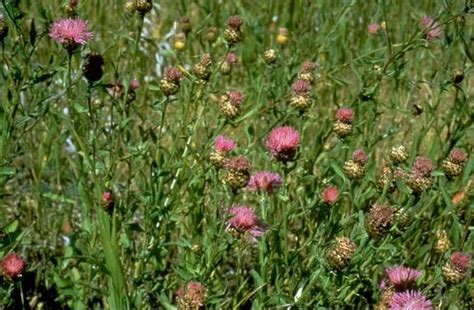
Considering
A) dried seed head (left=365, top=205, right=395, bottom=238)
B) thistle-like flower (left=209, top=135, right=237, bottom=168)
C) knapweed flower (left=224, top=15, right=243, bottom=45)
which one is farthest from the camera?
knapweed flower (left=224, top=15, right=243, bottom=45)

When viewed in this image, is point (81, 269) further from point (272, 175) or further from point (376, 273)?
point (376, 273)

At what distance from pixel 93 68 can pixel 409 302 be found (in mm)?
913

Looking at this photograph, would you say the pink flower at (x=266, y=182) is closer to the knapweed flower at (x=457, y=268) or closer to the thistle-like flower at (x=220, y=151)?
the thistle-like flower at (x=220, y=151)

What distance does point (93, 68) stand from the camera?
6.01 ft

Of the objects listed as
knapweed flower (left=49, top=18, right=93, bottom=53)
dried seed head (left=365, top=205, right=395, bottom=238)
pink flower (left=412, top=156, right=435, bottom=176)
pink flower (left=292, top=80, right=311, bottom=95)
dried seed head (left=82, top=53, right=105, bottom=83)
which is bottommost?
dried seed head (left=365, top=205, right=395, bottom=238)

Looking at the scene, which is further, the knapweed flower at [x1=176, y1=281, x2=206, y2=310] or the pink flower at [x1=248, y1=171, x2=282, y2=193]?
the pink flower at [x1=248, y1=171, x2=282, y2=193]

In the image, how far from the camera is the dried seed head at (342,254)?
5.27ft

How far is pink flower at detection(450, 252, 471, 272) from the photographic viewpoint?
5.37ft

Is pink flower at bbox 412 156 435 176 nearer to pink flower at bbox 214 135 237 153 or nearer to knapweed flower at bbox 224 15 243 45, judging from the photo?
pink flower at bbox 214 135 237 153

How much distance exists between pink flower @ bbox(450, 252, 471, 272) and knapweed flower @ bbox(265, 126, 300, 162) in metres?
0.44

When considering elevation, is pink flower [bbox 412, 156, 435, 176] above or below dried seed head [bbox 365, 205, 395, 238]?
above

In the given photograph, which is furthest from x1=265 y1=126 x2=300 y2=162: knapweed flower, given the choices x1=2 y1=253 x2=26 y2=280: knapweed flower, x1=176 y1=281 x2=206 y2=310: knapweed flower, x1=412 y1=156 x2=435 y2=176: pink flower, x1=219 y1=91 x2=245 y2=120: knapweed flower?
x1=2 y1=253 x2=26 y2=280: knapweed flower

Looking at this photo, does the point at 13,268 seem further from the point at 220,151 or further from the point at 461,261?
the point at 461,261

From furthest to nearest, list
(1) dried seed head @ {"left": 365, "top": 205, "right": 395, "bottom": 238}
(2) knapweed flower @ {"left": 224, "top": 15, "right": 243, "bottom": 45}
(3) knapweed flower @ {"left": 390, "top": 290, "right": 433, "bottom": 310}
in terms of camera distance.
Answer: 1. (2) knapweed flower @ {"left": 224, "top": 15, "right": 243, "bottom": 45}
2. (1) dried seed head @ {"left": 365, "top": 205, "right": 395, "bottom": 238}
3. (3) knapweed flower @ {"left": 390, "top": 290, "right": 433, "bottom": 310}
